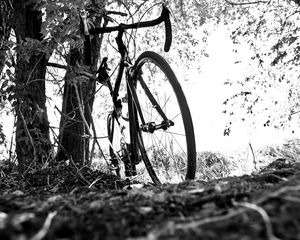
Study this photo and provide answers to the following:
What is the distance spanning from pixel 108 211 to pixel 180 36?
692 cm

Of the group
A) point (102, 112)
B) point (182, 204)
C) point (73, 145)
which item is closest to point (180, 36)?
point (102, 112)

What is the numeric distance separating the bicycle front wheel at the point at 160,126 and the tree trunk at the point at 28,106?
2.06 feet

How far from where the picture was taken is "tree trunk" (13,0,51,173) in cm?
233

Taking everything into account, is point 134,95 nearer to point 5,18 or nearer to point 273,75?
point 5,18

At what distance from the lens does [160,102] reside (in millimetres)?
2244

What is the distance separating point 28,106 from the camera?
2480mm

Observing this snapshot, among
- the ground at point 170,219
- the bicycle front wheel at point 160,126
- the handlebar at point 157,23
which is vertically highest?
the handlebar at point 157,23

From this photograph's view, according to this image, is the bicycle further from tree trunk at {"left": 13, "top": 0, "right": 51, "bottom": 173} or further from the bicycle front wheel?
tree trunk at {"left": 13, "top": 0, "right": 51, "bottom": 173}

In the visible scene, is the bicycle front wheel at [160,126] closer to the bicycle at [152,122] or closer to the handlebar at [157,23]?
the bicycle at [152,122]

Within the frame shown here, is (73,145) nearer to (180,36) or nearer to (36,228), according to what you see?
(36,228)

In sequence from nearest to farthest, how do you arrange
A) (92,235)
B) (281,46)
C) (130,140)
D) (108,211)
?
(92,235)
(108,211)
(130,140)
(281,46)

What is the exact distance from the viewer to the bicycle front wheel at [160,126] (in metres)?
2.03

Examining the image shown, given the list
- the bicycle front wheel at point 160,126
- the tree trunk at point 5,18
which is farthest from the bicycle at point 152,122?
the tree trunk at point 5,18

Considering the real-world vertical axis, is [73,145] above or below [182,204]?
above
